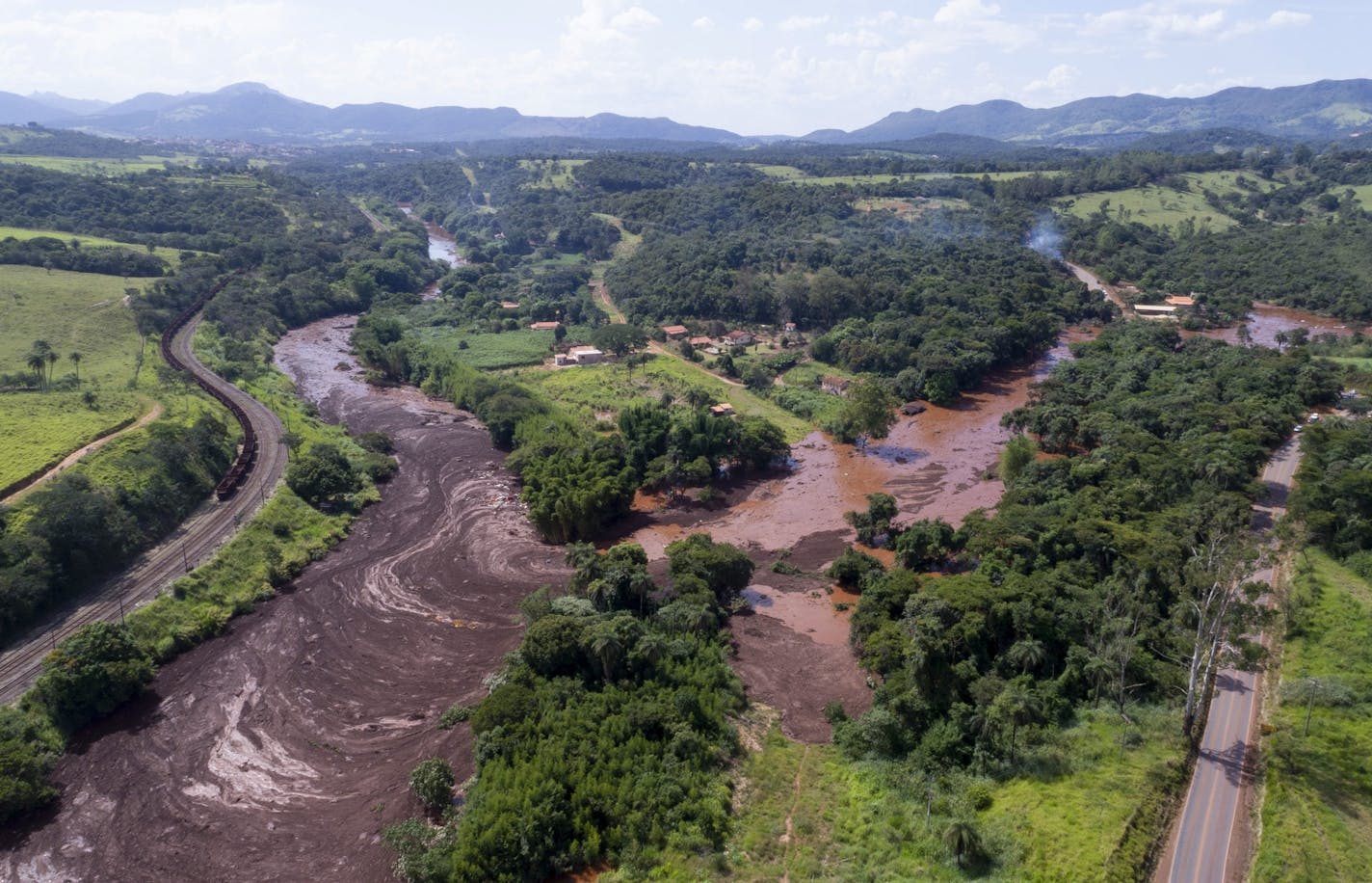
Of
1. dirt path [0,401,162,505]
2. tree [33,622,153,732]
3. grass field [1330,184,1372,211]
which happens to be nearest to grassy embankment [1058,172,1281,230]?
grass field [1330,184,1372,211]

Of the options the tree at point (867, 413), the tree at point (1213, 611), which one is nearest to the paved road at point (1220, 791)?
the tree at point (1213, 611)

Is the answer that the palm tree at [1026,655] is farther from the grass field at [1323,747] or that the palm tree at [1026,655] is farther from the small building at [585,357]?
the small building at [585,357]

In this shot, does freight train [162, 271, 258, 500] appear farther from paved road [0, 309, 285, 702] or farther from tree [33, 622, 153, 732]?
tree [33, 622, 153, 732]

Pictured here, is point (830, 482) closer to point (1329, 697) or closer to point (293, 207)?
point (1329, 697)

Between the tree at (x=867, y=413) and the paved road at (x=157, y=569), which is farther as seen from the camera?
the tree at (x=867, y=413)

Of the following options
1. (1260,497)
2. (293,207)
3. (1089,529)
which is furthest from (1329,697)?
(293,207)

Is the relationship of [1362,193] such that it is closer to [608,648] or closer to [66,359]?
[608,648]

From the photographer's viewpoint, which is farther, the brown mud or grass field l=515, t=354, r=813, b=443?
grass field l=515, t=354, r=813, b=443
